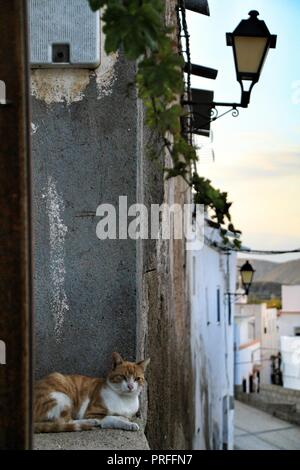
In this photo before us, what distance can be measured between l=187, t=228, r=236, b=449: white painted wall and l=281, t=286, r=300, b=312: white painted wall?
18650mm

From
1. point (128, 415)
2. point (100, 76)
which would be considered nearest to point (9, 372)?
point (128, 415)

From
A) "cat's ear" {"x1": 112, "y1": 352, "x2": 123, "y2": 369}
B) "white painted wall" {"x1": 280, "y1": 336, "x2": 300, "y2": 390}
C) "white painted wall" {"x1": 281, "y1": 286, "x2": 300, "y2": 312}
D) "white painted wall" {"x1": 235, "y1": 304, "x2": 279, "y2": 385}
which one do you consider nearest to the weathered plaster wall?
"cat's ear" {"x1": 112, "y1": 352, "x2": 123, "y2": 369}

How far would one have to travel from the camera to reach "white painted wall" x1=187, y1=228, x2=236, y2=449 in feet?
39.2

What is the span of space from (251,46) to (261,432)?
664 inches

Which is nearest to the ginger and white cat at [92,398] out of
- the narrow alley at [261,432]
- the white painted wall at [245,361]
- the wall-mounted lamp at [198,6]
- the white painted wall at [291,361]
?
the wall-mounted lamp at [198,6]

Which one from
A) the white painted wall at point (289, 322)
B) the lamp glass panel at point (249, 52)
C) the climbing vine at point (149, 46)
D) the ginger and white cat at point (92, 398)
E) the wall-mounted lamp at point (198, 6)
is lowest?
the white painted wall at point (289, 322)

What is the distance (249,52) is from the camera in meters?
6.22

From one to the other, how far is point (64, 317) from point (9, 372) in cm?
239

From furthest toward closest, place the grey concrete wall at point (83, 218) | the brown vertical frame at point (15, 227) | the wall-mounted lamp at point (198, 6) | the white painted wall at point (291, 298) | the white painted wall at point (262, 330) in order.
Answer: the white painted wall at point (291, 298) → the white painted wall at point (262, 330) → the wall-mounted lamp at point (198, 6) → the grey concrete wall at point (83, 218) → the brown vertical frame at point (15, 227)

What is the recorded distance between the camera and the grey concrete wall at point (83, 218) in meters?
4.65

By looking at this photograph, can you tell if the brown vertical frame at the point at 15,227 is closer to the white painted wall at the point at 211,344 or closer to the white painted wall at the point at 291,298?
the white painted wall at the point at 211,344

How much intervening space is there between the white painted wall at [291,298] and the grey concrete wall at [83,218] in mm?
35875

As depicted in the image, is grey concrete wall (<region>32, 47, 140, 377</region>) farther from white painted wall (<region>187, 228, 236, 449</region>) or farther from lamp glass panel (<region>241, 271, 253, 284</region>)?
A: lamp glass panel (<region>241, 271, 253, 284</region>)

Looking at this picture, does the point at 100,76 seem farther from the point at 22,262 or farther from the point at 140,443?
the point at 22,262
